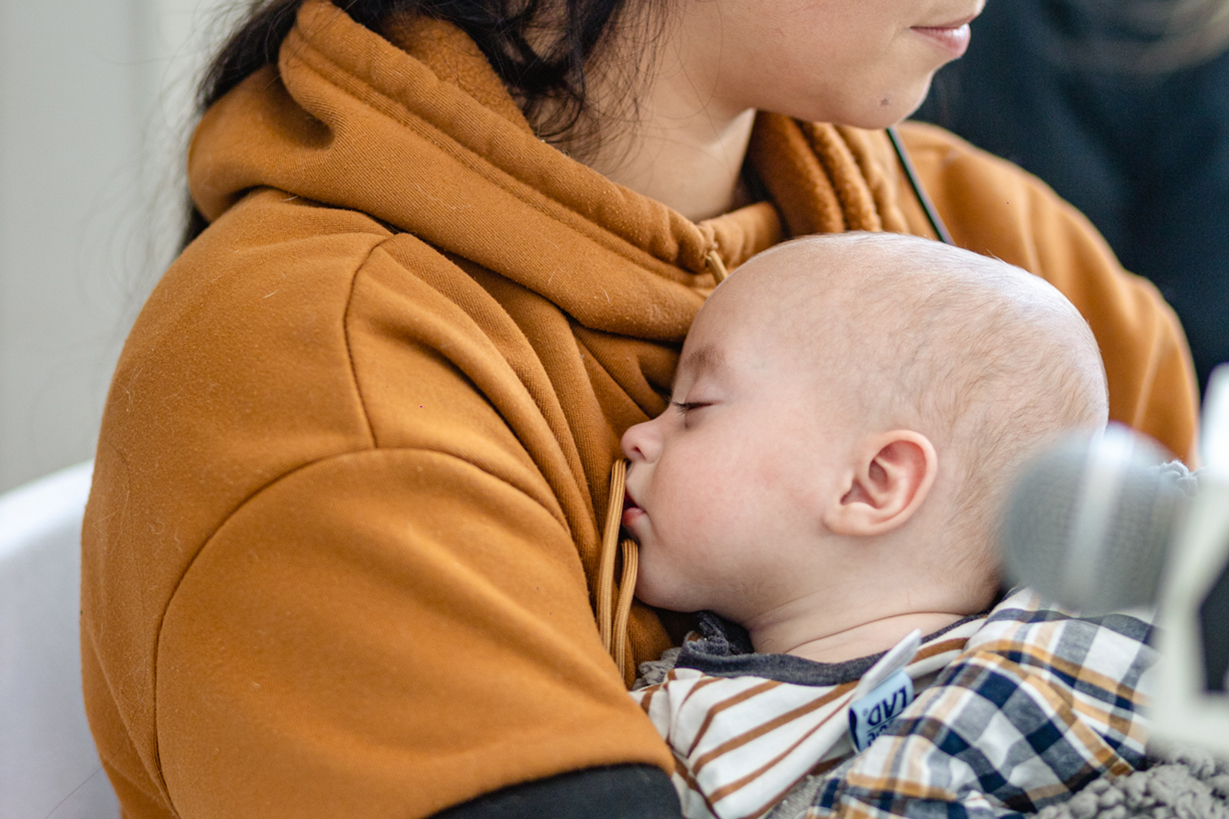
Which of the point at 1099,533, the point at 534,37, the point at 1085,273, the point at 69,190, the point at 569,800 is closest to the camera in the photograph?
the point at 1099,533

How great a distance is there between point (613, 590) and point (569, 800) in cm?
21

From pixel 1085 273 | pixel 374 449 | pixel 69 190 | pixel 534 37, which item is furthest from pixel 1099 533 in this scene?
pixel 69 190

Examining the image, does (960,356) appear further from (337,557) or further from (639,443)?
(337,557)

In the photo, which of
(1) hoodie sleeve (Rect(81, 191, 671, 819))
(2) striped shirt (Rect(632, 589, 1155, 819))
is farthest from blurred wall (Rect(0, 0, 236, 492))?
(2) striped shirt (Rect(632, 589, 1155, 819))

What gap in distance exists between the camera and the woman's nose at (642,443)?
75cm

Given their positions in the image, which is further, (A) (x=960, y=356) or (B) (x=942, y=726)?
(A) (x=960, y=356)

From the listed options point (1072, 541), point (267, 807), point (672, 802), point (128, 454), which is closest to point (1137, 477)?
point (1072, 541)

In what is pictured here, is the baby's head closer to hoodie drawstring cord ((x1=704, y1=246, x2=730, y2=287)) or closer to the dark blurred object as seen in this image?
hoodie drawstring cord ((x1=704, y1=246, x2=730, y2=287))

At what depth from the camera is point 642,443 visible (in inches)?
29.8

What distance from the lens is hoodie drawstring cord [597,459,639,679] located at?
69 centimetres

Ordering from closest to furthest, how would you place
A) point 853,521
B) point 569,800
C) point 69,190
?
point 569,800, point 853,521, point 69,190

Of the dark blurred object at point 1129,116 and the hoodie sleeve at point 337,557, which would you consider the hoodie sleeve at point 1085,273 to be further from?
the hoodie sleeve at point 337,557

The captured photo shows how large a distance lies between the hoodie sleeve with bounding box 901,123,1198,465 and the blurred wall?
1.12 m

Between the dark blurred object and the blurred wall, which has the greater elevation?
the dark blurred object
